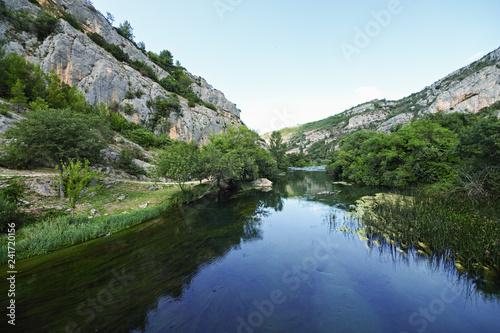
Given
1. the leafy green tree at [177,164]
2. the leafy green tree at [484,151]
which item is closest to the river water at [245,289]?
the leafy green tree at [177,164]

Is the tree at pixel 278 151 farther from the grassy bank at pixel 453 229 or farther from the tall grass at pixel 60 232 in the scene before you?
the tall grass at pixel 60 232

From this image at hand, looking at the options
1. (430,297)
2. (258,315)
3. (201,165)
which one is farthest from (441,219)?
(201,165)

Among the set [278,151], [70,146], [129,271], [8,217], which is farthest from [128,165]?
[278,151]

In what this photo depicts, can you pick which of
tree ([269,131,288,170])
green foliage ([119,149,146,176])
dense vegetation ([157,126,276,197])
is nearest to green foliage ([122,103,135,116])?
green foliage ([119,149,146,176])

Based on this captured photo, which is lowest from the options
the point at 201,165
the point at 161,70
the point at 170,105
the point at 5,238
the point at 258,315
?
the point at 258,315

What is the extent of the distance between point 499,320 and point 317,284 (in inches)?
203

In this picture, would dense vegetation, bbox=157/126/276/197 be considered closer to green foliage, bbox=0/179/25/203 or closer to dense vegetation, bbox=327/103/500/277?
green foliage, bbox=0/179/25/203

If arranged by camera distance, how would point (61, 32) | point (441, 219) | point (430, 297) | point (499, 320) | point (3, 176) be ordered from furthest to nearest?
point (61, 32), point (3, 176), point (441, 219), point (430, 297), point (499, 320)

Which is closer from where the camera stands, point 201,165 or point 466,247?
point 466,247

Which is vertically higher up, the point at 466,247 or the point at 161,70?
the point at 161,70

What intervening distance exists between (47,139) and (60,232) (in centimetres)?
1244

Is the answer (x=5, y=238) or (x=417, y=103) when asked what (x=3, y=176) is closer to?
(x=5, y=238)

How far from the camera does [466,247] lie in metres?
8.25

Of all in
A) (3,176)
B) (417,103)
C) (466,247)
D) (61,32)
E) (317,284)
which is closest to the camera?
(317,284)
